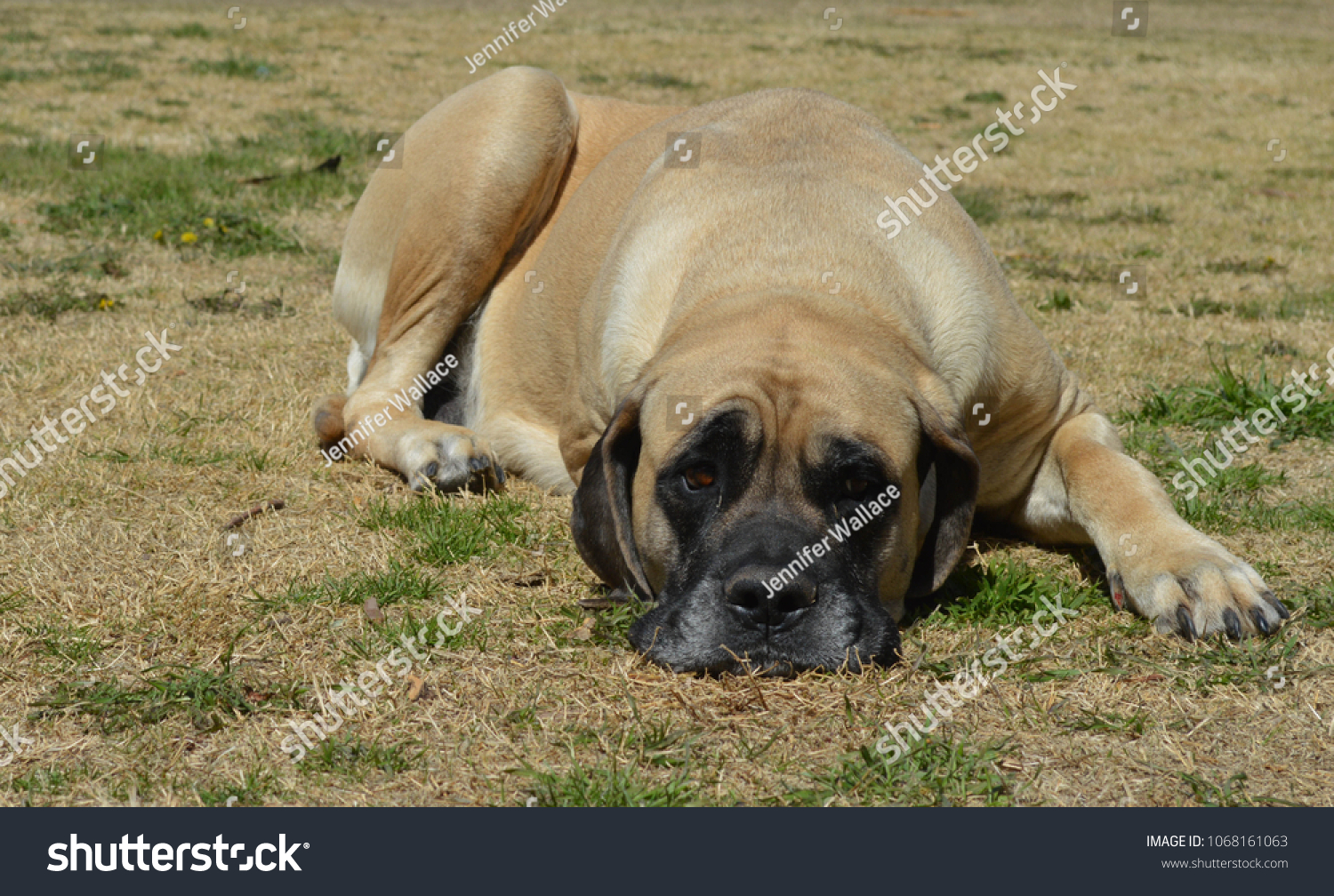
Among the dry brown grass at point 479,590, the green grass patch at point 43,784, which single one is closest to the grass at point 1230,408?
the dry brown grass at point 479,590

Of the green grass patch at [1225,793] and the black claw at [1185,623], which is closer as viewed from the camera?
the green grass patch at [1225,793]

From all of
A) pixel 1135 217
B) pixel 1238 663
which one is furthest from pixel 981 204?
pixel 1238 663

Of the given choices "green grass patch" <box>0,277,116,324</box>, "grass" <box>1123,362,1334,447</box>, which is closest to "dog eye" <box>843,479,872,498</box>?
"grass" <box>1123,362,1334,447</box>

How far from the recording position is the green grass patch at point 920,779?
249 cm

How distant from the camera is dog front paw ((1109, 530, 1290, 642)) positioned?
3.11m

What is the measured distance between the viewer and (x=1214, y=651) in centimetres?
304

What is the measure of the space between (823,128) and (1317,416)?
220 cm

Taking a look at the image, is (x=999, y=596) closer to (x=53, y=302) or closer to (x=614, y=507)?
(x=614, y=507)

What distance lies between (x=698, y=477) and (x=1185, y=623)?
1.25 meters

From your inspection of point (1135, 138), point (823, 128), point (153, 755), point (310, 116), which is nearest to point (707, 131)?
point (823, 128)

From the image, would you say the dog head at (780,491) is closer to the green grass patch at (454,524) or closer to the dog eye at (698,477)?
the dog eye at (698,477)

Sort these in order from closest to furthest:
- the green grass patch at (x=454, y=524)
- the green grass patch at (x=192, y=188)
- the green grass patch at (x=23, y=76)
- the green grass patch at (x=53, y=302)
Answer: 1. the green grass patch at (x=454, y=524)
2. the green grass patch at (x=53, y=302)
3. the green grass patch at (x=192, y=188)
4. the green grass patch at (x=23, y=76)

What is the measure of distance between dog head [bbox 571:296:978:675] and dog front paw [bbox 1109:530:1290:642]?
0.50 meters

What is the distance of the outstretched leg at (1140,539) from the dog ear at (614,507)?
4.14 feet
